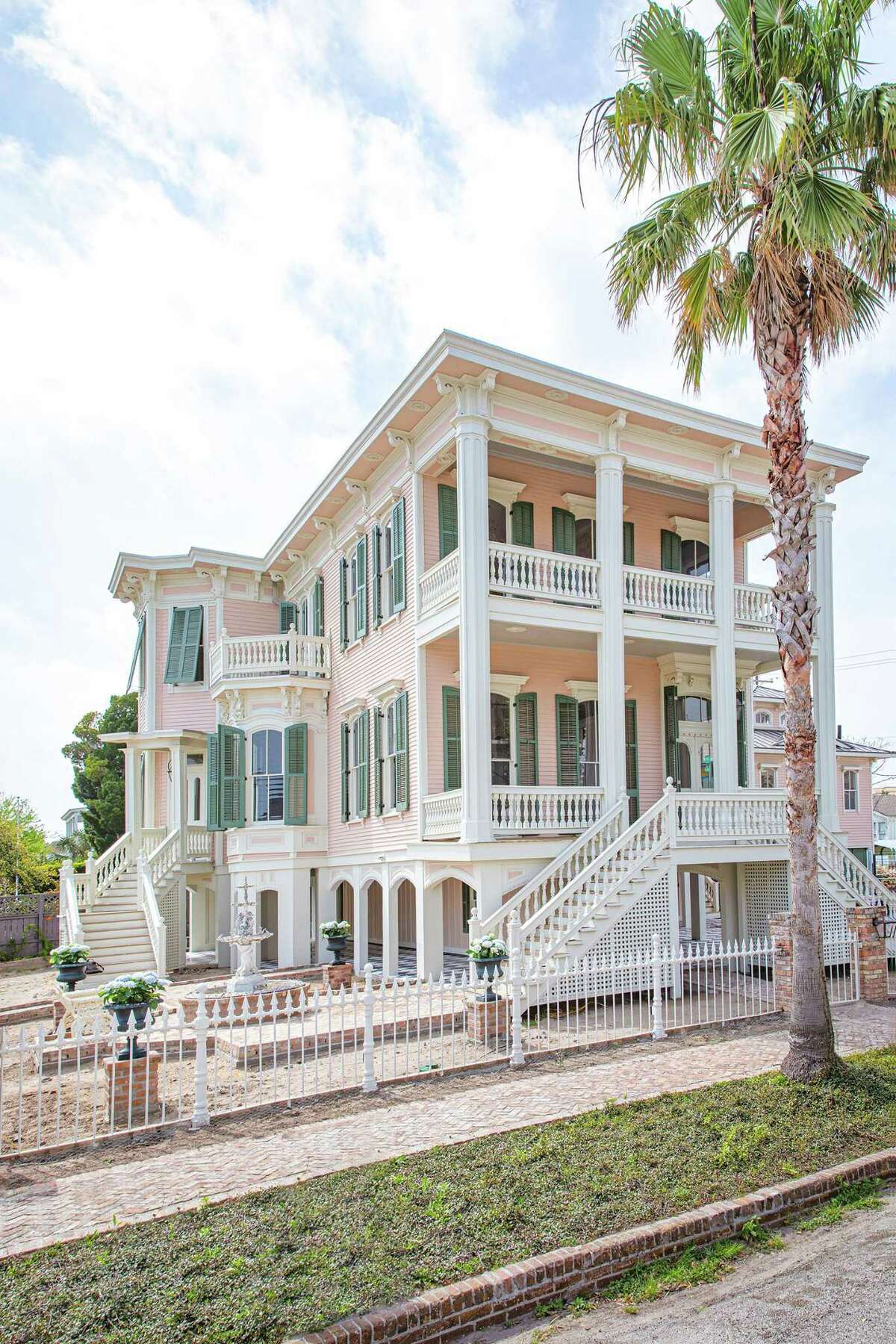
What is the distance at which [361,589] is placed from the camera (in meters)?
20.6

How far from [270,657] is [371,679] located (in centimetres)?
358

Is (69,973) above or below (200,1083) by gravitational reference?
below

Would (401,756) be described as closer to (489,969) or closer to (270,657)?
(270,657)

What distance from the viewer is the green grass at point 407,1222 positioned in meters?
5.02

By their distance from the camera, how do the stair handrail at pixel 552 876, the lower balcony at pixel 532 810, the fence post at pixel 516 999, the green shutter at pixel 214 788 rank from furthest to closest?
1. the green shutter at pixel 214 788
2. the lower balcony at pixel 532 810
3. the stair handrail at pixel 552 876
4. the fence post at pixel 516 999

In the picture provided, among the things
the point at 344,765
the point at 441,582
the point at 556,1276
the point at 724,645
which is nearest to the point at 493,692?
the point at 441,582

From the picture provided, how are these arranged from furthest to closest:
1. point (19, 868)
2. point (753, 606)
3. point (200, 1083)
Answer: point (19, 868) → point (753, 606) → point (200, 1083)

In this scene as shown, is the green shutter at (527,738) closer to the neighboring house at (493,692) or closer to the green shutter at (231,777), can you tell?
the neighboring house at (493,692)

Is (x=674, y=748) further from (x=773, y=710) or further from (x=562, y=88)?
(x=773, y=710)

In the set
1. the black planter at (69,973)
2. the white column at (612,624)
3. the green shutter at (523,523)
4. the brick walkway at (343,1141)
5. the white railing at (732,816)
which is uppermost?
the green shutter at (523,523)

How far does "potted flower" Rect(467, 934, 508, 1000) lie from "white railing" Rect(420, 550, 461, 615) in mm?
6248

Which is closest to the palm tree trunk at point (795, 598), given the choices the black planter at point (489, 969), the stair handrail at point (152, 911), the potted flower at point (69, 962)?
the black planter at point (489, 969)

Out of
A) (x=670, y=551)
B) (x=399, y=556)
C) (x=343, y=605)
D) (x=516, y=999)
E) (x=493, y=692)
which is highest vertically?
(x=670, y=551)

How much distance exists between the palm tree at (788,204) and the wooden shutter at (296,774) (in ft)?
45.2
